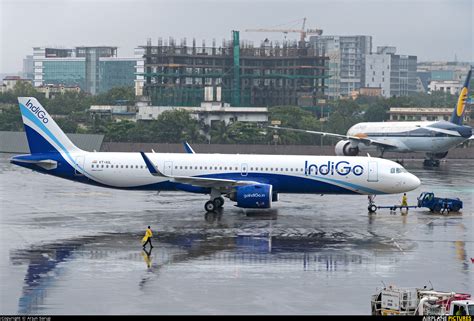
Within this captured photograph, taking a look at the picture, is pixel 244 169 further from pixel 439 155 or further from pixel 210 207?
pixel 439 155

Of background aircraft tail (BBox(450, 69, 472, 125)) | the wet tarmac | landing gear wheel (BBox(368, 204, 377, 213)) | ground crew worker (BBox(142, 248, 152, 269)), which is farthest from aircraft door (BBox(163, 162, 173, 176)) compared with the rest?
background aircraft tail (BBox(450, 69, 472, 125))

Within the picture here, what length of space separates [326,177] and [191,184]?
27.1 ft

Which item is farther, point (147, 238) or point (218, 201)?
point (218, 201)

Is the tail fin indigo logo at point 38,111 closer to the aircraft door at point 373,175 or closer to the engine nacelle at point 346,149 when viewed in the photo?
the aircraft door at point 373,175

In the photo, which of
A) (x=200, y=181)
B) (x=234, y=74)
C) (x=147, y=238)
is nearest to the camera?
(x=147, y=238)

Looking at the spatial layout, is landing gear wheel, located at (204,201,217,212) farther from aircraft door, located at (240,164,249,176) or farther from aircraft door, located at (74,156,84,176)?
aircraft door, located at (74,156,84,176)

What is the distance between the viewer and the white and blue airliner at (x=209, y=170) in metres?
55.9

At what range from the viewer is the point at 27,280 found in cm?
3438

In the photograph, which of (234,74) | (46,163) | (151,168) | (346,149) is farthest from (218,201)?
(234,74)

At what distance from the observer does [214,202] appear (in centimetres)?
5534

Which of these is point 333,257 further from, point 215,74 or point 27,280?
point 215,74

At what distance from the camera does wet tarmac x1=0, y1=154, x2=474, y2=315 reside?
3164 centimetres

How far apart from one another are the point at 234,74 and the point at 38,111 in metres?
130

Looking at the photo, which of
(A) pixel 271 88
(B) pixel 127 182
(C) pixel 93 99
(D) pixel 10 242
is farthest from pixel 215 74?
(D) pixel 10 242
